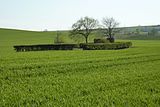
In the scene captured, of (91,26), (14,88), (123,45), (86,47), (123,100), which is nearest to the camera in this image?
(123,100)

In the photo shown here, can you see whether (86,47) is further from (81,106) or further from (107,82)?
(81,106)

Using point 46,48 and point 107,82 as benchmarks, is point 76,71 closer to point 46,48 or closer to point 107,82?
point 107,82

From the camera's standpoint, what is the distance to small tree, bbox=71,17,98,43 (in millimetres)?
88312

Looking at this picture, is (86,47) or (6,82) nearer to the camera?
(6,82)

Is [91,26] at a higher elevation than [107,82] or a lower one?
higher

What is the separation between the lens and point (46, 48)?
64688mm

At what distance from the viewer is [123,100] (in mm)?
11969

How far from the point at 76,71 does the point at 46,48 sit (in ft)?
140

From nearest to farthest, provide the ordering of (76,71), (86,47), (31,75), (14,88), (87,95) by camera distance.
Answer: (87,95) → (14,88) → (31,75) → (76,71) → (86,47)

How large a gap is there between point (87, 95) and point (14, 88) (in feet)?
14.8

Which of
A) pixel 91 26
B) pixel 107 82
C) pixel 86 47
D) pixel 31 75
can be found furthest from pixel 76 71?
pixel 91 26

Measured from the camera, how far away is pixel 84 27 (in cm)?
9088

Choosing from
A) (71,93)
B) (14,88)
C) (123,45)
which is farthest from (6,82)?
(123,45)

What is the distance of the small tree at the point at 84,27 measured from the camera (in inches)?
3477
